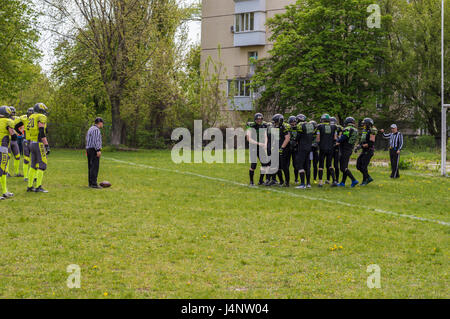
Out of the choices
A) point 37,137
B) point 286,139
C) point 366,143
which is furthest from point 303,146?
point 37,137

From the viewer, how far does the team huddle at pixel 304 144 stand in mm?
16516

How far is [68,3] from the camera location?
37.2 m

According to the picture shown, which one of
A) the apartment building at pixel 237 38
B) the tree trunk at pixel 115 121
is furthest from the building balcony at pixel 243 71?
the tree trunk at pixel 115 121

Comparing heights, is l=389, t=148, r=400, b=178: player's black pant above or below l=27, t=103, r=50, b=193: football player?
below

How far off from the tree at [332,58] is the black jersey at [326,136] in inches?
780

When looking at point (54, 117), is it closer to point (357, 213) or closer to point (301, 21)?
point (301, 21)

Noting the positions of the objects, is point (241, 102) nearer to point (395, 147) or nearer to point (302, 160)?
point (395, 147)

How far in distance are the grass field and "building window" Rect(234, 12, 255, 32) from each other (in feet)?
114

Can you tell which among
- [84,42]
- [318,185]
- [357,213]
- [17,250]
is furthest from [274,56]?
→ [17,250]

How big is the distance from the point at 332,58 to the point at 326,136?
2131 centimetres

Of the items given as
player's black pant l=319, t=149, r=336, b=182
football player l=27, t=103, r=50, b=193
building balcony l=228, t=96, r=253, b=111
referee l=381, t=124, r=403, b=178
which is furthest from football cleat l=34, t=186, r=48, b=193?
building balcony l=228, t=96, r=253, b=111

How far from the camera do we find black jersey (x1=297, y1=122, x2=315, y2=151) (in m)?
16.5

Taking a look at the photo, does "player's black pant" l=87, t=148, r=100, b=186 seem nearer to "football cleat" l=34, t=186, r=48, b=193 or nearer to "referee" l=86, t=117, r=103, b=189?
"referee" l=86, t=117, r=103, b=189

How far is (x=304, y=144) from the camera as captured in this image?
16531mm
